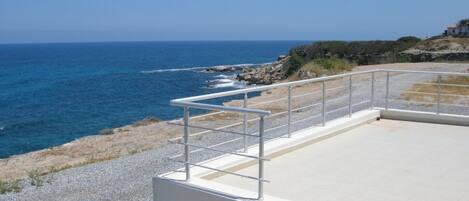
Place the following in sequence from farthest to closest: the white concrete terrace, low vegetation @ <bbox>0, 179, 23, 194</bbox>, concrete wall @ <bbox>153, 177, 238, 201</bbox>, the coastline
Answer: the coastline → low vegetation @ <bbox>0, 179, 23, 194</bbox> → the white concrete terrace → concrete wall @ <bbox>153, 177, 238, 201</bbox>

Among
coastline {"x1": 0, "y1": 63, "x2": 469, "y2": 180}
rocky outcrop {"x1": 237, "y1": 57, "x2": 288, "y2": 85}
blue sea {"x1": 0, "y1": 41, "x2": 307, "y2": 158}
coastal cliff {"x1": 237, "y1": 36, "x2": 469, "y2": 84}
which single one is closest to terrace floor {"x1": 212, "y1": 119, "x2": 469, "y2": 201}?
coastline {"x1": 0, "y1": 63, "x2": 469, "y2": 180}

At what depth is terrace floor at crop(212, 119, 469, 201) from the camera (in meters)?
5.12

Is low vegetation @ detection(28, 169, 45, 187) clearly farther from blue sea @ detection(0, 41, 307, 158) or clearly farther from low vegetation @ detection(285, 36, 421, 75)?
low vegetation @ detection(285, 36, 421, 75)

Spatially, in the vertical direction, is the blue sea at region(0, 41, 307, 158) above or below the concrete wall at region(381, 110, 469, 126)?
below

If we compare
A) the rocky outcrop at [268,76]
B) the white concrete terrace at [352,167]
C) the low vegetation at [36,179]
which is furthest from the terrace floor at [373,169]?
the rocky outcrop at [268,76]

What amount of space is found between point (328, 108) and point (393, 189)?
10.9 meters

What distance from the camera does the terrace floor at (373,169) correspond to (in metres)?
5.12

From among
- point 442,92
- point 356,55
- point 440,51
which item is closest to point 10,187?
point 442,92

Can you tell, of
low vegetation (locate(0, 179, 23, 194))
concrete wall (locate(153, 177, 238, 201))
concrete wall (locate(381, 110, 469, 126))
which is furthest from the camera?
low vegetation (locate(0, 179, 23, 194))

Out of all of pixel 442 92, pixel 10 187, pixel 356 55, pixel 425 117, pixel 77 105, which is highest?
pixel 356 55

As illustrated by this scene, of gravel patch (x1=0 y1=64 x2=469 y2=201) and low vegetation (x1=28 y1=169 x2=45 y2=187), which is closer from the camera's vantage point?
gravel patch (x1=0 y1=64 x2=469 y2=201)

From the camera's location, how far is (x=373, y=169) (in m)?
5.95

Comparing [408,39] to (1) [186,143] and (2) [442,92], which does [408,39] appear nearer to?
(2) [442,92]

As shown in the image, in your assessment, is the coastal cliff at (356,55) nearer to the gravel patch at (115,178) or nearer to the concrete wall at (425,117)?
the gravel patch at (115,178)
